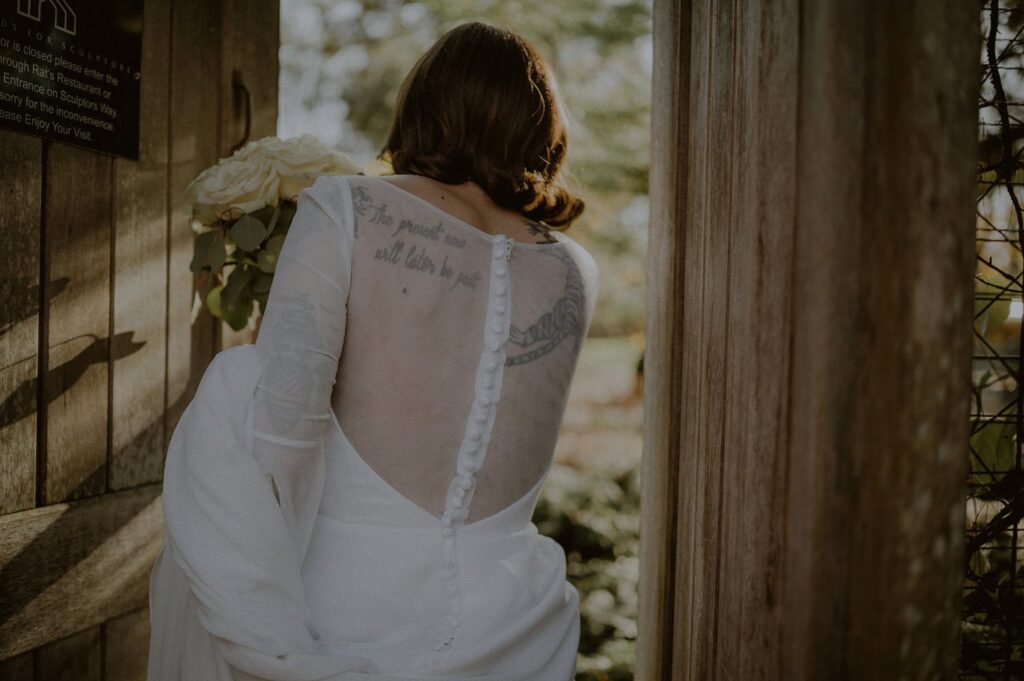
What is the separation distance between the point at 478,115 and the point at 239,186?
0.61 metres

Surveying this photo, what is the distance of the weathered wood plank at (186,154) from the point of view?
204 centimetres

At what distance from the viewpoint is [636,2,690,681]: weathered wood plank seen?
1407 mm

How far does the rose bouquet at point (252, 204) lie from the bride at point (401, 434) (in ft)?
1.04

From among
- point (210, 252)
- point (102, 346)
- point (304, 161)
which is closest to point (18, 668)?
point (102, 346)

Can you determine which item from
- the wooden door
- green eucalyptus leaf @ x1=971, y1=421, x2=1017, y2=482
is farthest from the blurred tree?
green eucalyptus leaf @ x1=971, y1=421, x2=1017, y2=482

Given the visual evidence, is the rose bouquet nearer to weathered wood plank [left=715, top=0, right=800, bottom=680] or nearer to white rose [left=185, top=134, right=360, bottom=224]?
white rose [left=185, top=134, right=360, bottom=224]

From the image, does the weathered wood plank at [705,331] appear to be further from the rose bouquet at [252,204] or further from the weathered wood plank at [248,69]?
the weathered wood plank at [248,69]

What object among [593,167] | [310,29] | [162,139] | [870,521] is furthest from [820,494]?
[310,29]

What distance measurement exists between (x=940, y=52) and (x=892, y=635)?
72cm

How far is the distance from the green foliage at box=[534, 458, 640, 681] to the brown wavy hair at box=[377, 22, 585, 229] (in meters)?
2.24

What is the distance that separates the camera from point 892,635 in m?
0.88

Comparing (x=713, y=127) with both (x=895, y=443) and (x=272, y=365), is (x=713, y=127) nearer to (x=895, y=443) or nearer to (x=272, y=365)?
(x=895, y=443)

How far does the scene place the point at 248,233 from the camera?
1699 mm

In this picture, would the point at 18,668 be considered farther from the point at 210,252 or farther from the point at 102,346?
the point at 210,252
